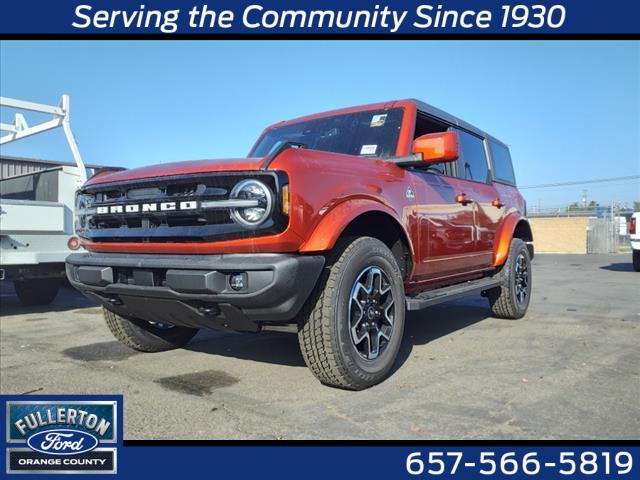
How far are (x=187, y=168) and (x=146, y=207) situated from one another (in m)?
0.37

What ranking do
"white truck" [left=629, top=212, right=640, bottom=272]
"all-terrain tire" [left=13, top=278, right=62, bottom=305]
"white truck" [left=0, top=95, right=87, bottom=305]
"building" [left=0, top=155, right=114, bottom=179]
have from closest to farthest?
"white truck" [left=0, top=95, right=87, bottom=305] < "all-terrain tire" [left=13, top=278, right=62, bottom=305] < "building" [left=0, top=155, right=114, bottom=179] < "white truck" [left=629, top=212, right=640, bottom=272]

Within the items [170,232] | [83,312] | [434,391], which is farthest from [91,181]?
[83,312]

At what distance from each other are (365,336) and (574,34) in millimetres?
2961

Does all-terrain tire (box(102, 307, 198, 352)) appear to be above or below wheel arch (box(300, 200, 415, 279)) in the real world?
below

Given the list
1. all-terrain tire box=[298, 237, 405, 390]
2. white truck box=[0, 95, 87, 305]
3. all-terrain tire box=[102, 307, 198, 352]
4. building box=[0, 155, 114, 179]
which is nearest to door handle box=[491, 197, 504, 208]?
all-terrain tire box=[298, 237, 405, 390]

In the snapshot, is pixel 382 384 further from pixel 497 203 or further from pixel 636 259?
pixel 636 259

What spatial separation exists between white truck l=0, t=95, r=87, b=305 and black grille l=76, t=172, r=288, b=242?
9.19 feet

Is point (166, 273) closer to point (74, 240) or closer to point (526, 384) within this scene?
point (526, 384)

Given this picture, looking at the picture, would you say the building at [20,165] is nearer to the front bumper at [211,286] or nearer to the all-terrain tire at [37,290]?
the all-terrain tire at [37,290]

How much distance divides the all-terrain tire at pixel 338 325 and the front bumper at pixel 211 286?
159mm

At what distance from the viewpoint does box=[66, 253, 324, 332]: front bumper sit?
8.80 feet

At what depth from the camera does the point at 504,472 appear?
218 centimetres

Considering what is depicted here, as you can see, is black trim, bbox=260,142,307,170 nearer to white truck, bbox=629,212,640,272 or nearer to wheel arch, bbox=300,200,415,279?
wheel arch, bbox=300,200,415,279

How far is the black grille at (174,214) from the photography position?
2.73 metres
